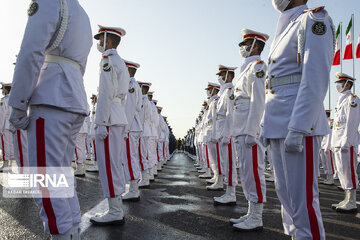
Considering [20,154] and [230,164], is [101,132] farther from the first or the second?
[230,164]

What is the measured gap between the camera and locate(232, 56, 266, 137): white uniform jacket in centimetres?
418

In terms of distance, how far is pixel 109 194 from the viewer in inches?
165

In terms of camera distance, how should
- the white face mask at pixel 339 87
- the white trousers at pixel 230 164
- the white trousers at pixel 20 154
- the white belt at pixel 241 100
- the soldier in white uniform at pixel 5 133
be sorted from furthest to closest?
1. the soldier in white uniform at pixel 5 133
2. the white face mask at pixel 339 87
3. the white trousers at pixel 230 164
4. the white belt at pixel 241 100
5. the white trousers at pixel 20 154

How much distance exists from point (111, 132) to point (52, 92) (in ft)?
6.17

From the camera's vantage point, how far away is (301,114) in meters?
2.34

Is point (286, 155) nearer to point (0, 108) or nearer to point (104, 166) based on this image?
point (104, 166)

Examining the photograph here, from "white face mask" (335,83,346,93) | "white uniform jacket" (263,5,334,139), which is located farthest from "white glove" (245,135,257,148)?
"white face mask" (335,83,346,93)

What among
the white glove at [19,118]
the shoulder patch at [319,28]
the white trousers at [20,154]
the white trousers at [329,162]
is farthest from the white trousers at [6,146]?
the white trousers at [329,162]

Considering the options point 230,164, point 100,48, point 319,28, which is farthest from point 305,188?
point 100,48

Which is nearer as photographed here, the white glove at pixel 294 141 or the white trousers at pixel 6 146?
the white glove at pixel 294 141

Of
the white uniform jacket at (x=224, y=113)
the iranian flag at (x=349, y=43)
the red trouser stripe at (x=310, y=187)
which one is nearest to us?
the red trouser stripe at (x=310, y=187)

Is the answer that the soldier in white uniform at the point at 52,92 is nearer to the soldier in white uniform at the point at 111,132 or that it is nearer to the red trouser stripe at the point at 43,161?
the red trouser stripe at the point at 43,161

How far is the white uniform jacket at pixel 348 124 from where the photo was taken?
6.07m

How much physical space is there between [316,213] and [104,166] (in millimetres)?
2788
